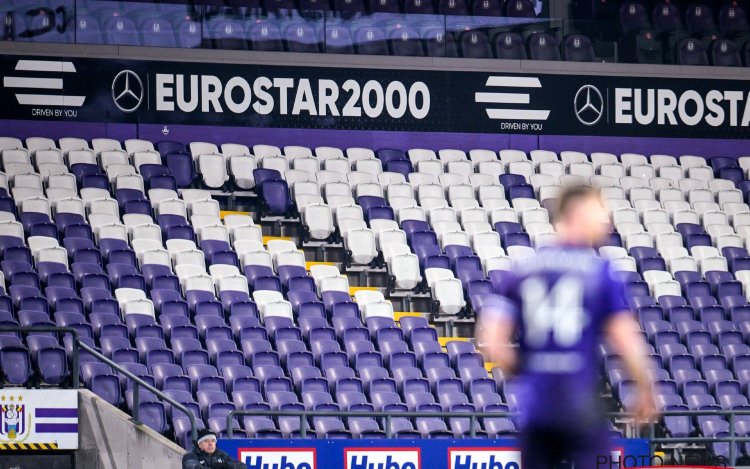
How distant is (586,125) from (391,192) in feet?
14.5

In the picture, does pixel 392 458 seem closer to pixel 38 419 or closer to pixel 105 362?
pixel 105 362

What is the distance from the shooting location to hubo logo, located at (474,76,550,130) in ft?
69.7

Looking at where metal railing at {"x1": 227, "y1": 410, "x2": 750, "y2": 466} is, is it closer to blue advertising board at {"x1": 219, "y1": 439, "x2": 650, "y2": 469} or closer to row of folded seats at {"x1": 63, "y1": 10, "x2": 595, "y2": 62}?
blue advertising board at {"x1": 219, "y1": 439, "x2": 650, "y2": 469}

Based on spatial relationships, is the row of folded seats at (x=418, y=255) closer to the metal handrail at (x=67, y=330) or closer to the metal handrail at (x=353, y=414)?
the metal handrail at (x=67, y=330)

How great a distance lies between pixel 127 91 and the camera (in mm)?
20172

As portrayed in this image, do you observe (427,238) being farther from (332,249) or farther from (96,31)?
(96,31)

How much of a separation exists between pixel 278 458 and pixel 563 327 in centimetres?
735

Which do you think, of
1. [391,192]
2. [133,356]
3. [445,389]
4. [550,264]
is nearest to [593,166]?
[391,192]

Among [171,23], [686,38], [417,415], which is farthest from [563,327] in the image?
[686,38]

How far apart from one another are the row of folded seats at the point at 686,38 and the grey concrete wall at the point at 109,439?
38.0ft

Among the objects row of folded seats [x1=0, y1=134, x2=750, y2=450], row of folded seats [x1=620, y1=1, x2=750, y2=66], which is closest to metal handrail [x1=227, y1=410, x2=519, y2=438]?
row of folded seats [x1=0, y1=134, x2=750, y2=450]

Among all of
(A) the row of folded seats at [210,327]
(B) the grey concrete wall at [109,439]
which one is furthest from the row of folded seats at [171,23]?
(B) the grey concrete wall at [109,439]

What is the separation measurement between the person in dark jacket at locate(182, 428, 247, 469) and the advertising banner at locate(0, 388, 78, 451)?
74.1 inches

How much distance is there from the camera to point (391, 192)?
61.6 feet
